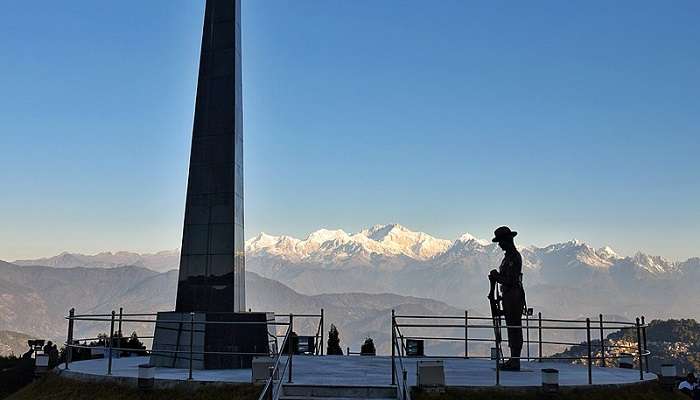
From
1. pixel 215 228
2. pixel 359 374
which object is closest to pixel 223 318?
pixel 215 228

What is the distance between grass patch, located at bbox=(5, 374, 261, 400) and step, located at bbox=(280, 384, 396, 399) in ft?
2.39

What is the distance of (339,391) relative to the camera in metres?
13.6

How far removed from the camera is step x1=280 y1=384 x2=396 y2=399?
13.5m

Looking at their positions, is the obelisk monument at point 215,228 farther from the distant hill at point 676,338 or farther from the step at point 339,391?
the distant hill at point 676,338

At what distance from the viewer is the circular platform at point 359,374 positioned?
14734mm

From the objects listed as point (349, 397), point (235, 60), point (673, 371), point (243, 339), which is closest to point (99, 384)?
point (243, 339)

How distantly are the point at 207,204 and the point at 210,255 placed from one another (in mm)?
1477

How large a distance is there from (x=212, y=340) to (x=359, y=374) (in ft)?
14.6

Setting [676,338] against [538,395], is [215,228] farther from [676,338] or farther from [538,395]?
[676,338]

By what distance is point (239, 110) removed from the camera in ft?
69.6

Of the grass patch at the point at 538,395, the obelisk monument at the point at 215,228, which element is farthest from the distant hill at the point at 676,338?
the grass patch at the point at 538,395

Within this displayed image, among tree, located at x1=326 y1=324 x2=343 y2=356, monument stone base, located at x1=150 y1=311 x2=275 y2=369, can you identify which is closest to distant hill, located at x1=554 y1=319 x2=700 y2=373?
tree, located at x1=326 y1=324 x2=343 y2=356

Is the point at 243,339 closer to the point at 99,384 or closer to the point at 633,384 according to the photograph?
the point at 99,384

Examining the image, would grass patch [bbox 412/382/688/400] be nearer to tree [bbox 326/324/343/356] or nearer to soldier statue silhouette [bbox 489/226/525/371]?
soldier statue silhouette [bbox 489/226/525/371]
